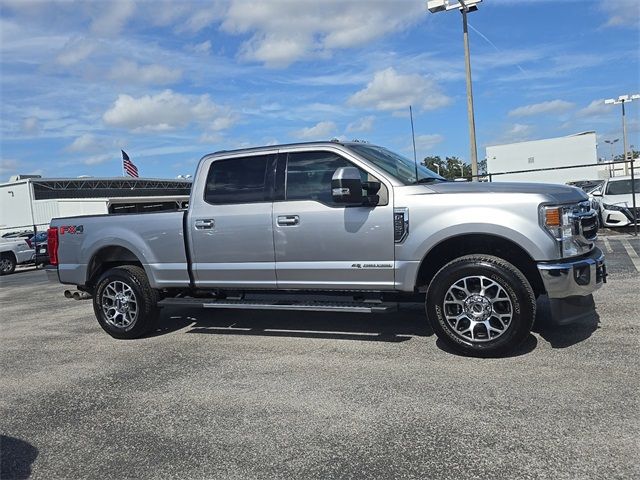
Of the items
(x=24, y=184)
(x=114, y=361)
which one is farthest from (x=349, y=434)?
(x=24, y=184)

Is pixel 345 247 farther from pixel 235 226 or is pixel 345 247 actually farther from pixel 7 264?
pixel 7 264

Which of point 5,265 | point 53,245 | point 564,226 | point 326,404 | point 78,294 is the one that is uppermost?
point 53,245

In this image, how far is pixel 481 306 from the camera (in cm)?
482

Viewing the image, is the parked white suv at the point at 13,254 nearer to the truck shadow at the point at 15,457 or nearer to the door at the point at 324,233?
the door at the point at 324,233

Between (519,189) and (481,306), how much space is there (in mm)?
1080

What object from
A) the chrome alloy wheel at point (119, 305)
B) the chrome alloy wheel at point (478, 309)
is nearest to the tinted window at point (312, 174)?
the chrome alloy wheel at point (478, 309)

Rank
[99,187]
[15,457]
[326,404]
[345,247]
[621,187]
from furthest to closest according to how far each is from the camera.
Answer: [99,187]
[621,187]
[345,247]
[326,404]
[15,457]

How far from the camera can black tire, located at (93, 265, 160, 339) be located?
20.9 ft

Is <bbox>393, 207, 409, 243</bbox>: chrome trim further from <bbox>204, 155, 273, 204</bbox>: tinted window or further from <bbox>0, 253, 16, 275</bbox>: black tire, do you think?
<bbox>0, 253, 16, 275</bbox>: black tire

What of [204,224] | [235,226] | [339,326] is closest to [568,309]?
[339,326]

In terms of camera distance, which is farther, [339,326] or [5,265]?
[5,265]

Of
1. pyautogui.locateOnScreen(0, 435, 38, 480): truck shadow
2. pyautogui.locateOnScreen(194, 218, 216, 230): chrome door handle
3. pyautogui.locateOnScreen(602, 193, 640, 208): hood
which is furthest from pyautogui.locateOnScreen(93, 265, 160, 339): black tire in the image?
pyautogui.locateOnScreen(602, 193, 640, 208): hood

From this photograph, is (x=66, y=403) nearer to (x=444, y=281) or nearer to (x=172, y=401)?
(x=172, y=401)

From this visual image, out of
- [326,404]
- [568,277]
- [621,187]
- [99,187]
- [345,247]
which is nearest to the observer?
[326,404]
